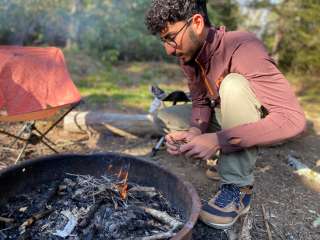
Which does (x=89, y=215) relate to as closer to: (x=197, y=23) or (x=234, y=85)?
(x=234, y=85)

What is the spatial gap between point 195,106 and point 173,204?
865mm

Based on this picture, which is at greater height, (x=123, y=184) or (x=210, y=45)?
(x=210, y=45)

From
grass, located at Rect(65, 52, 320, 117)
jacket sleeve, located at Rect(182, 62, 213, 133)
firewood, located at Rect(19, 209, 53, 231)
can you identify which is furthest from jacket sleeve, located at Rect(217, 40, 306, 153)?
grass, located at Rect(65, 52, 320, 117)

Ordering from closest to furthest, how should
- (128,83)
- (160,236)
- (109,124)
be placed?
(160,236), (109,124), (128,83)

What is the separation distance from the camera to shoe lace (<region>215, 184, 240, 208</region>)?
2.40m

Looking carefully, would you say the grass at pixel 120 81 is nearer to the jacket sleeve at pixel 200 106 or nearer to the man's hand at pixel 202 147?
the jacket sleeve at pixel 200 106

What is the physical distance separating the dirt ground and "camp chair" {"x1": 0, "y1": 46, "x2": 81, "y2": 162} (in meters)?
0.74

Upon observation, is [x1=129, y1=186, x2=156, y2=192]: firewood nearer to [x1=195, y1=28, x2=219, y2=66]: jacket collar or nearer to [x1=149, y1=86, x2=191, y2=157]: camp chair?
[x1=195, y1=28, x2=219, y2=66]: jacket collar

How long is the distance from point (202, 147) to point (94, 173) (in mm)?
828

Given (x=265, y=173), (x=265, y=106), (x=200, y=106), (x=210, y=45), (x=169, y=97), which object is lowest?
(x=265, y=173)

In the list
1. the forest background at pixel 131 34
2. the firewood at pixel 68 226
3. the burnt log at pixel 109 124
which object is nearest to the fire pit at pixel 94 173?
the firewood at pixel 68 226

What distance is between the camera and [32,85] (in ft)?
9.14

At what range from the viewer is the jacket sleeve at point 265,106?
82.5 inches

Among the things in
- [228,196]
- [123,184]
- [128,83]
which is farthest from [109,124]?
[128,83]
